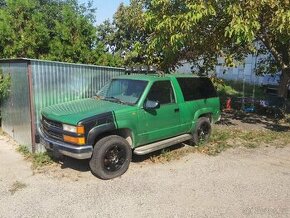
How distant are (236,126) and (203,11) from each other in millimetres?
4571

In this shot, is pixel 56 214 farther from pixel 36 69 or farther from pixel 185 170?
pixel 36 69

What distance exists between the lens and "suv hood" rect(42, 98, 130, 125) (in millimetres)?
6325

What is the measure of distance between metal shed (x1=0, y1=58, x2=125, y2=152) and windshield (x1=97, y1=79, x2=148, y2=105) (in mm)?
855

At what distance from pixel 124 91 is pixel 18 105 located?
9.32ft

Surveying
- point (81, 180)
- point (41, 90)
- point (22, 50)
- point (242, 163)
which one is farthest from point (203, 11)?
point (22, 50)

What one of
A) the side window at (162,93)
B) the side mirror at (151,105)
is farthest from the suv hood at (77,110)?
the side window at (162,93)

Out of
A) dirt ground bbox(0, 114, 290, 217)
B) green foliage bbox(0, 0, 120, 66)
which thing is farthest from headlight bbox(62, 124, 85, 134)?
green foliage bbox(0, 0, 120, 66)

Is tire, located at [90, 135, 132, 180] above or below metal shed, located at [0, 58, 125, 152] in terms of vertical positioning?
below

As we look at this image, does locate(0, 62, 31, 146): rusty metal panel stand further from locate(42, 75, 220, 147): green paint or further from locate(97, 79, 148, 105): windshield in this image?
locate(97, 79, 148, 105): windshield

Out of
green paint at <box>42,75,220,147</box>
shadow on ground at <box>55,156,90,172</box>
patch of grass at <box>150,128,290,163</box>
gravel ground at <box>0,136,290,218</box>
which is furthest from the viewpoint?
patch of grass at <box>150,128,290,163</box>

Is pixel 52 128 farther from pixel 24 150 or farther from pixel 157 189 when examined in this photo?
pixel 157 189

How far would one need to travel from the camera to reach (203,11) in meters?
8.33

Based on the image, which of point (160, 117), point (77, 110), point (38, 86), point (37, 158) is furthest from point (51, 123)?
point (160, 117)

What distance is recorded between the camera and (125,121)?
6711mm
